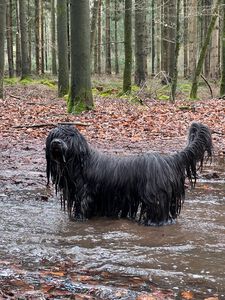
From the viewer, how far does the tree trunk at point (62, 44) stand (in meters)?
19.8

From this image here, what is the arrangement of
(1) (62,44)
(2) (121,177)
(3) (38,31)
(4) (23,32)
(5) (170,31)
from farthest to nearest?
1. (3) (38,31)
2. (5) (170,31)
3. (4) (23,32)
4. (1) (62,44)
5. (2) (121,177)

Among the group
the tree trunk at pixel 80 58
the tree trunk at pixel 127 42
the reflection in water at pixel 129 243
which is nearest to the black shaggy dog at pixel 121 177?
the reflection in water at pixel 129 243

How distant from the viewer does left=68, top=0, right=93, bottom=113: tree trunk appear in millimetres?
13511

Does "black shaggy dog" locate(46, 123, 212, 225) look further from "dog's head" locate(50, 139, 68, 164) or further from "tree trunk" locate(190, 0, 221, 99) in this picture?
"tree trunk" locate(190, 0, 221, 99)

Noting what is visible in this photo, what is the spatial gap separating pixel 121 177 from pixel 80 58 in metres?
8.77

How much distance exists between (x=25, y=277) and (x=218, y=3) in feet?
52.8

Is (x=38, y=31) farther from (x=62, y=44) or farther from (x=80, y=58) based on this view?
(x=80, y=58)

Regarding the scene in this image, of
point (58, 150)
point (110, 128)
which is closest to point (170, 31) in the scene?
point (110, 128)

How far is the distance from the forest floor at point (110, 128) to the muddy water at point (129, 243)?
1.69 metres

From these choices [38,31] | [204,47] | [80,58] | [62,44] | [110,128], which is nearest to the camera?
[110,128]

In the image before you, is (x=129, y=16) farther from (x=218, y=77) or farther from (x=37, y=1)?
(x=37, y=1)

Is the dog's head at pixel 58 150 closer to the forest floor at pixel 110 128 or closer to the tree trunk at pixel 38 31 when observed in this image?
the forest floor at pixel 110 128

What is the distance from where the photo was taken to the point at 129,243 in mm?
4883

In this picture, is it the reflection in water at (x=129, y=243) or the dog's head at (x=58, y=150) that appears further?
the dog's head at (x=58, y=150)
